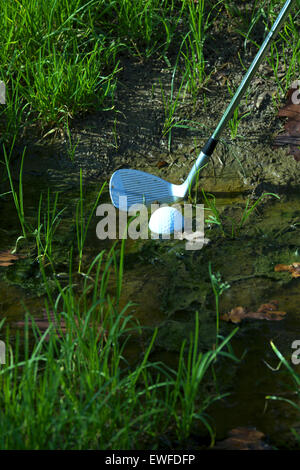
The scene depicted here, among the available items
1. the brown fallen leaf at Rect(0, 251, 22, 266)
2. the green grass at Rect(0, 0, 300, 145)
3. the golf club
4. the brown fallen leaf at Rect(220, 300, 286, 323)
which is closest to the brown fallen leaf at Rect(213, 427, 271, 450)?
the brown fallen leaf at Rect(220, 300, 286, 323)

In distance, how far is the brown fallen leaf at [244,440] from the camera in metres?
2.07

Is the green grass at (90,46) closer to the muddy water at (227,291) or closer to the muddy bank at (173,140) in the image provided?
the muddy bank at (173,140)

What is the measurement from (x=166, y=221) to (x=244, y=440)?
1.30m

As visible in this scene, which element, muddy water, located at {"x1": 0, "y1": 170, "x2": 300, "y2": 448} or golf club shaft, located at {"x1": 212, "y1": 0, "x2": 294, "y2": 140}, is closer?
muddy water, located at {"x1": 0, "y1": 170, "x2": 300, "y2": 448}

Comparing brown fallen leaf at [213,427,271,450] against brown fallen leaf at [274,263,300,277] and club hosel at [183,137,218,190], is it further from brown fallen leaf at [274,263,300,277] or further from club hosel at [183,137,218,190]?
club hosel at [183,137,218,190]

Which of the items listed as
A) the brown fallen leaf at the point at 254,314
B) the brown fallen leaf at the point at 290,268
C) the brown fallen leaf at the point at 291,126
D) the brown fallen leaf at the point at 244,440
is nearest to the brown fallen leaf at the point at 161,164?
the brown fallen leaf at the point at 291,126

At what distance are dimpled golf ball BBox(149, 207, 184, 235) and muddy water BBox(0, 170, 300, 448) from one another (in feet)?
0.23

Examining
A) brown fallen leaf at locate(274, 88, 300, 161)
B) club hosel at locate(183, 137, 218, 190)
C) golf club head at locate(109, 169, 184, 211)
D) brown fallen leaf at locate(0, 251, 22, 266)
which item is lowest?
brown fallen leaf at locate(0, 251, 22, 266)

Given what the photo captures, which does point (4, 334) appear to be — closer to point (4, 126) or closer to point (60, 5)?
point (4, 126)

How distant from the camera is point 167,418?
2.10 m

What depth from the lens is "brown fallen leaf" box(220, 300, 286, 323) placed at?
2646 mm

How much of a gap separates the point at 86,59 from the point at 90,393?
97.8 inches

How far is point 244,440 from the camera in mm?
2102
